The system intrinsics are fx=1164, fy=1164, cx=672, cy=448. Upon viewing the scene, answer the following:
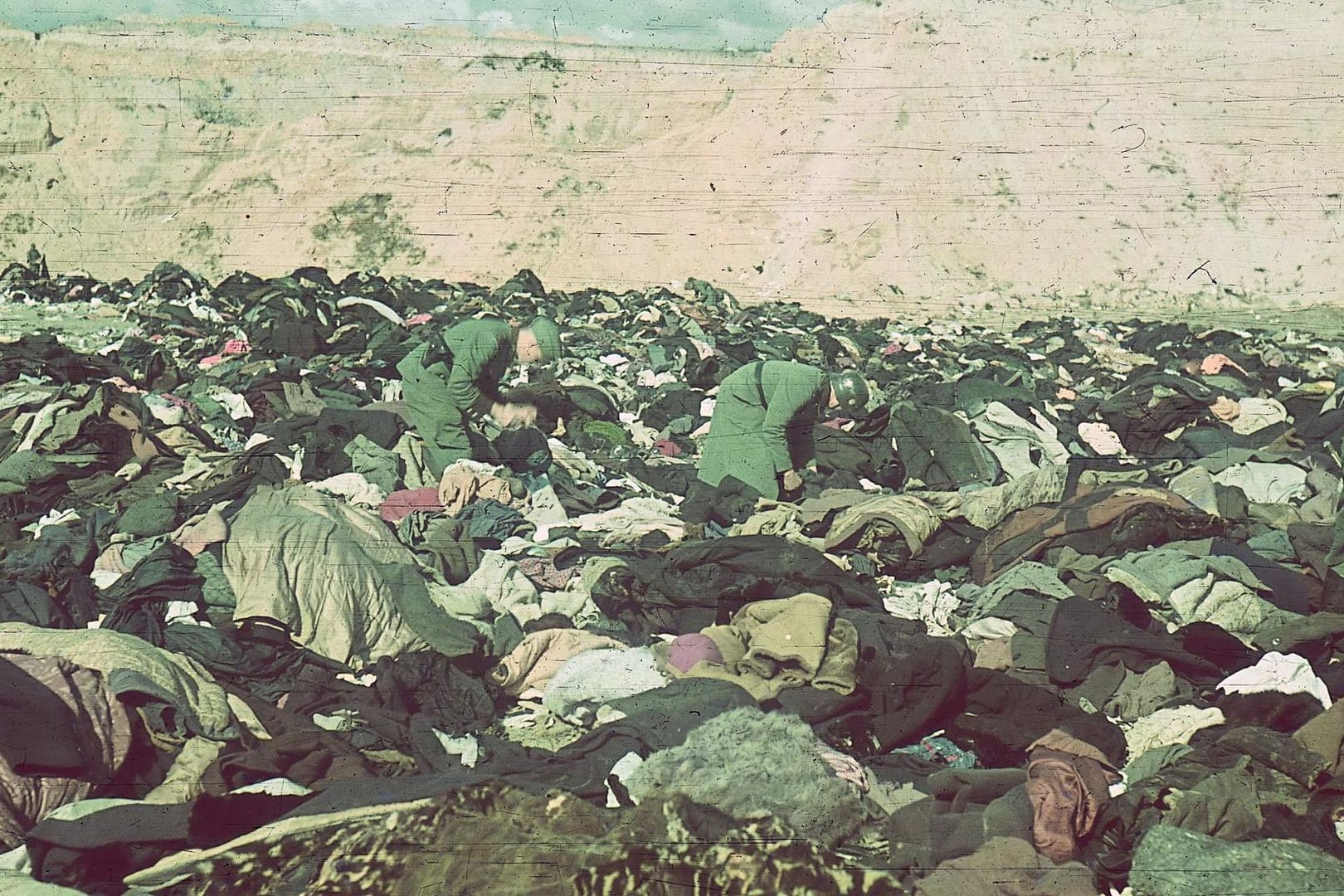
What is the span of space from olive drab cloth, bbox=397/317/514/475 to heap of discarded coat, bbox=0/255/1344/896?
0.16 m

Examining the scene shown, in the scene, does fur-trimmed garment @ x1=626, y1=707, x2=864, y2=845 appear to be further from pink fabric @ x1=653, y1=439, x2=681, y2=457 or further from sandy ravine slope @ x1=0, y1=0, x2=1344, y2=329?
sandy ravine slope @ x1=0, y1=0, x2=1344, y2=329

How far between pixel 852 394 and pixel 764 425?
47.0 inches

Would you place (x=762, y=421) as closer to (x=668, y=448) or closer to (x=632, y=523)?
(x=632, y=523)

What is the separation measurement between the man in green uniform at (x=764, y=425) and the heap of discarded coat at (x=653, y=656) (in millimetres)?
152

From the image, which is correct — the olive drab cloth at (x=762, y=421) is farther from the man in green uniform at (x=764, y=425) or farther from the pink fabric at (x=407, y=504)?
the pink fabric at (x=407, y=504)

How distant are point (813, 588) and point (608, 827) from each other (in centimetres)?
151

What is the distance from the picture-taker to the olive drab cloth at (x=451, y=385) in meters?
5.47

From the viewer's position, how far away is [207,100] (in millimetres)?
17844

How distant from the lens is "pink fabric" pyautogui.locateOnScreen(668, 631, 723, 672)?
3438 mm

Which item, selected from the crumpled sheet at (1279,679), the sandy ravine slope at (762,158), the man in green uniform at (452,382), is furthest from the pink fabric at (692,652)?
the sandy ravine slope at (762,158)

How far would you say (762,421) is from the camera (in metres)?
5.08

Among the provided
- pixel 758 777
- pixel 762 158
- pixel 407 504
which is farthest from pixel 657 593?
pixel 762 158

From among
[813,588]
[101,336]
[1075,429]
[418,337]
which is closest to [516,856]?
[813,588]

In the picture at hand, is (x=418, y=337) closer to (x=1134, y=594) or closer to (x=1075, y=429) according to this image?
(x=1075, y=429)
